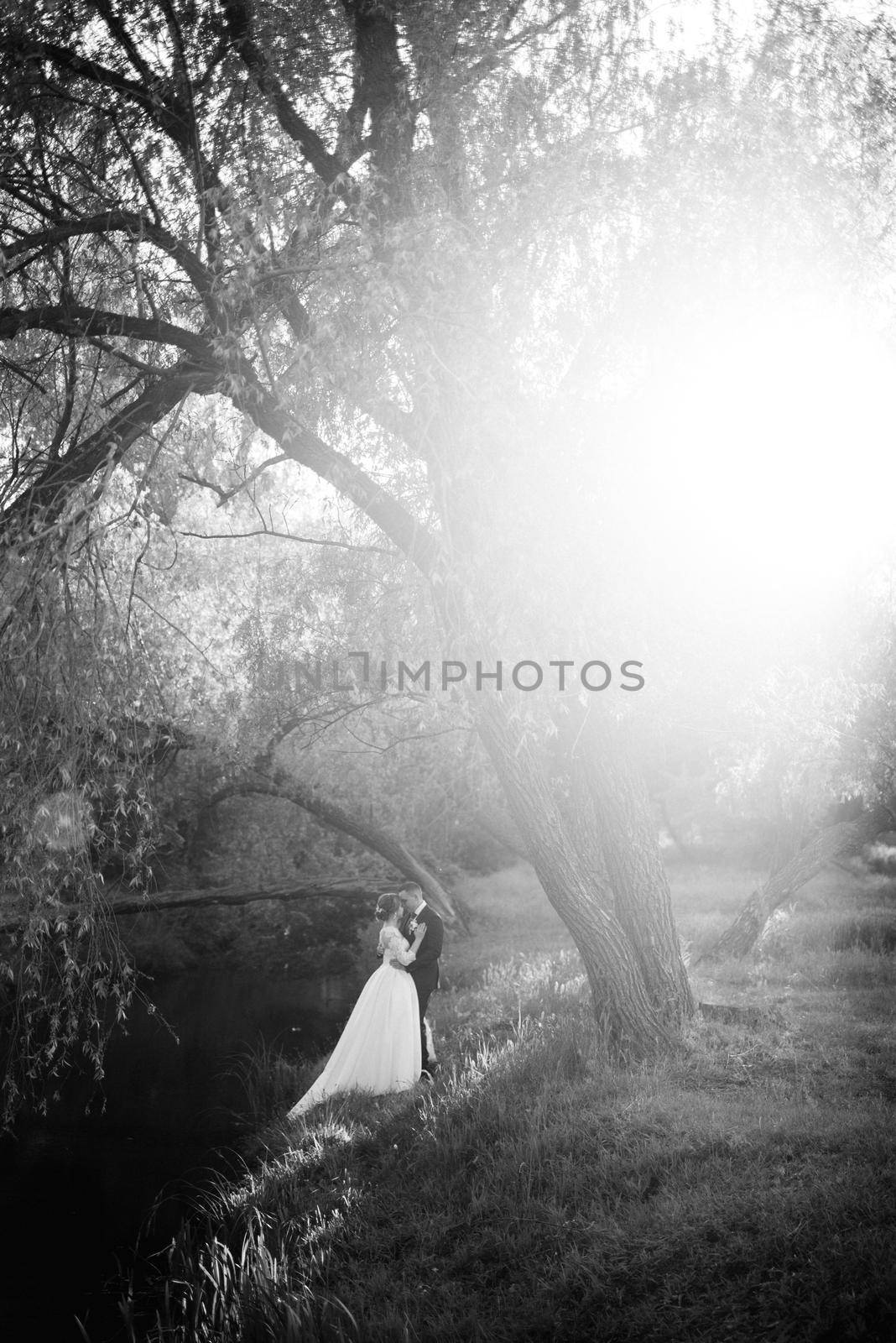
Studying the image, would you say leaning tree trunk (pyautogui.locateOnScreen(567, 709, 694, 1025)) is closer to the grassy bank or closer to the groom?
the grassy bank

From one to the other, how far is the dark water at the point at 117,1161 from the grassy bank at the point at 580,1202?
63 cm

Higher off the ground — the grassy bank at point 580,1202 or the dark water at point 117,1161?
the grassy bank at point 580,1202

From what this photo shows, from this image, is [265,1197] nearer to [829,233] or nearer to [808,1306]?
[808,1306]

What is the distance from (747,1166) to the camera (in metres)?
5.30

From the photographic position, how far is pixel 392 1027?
9.23 meters

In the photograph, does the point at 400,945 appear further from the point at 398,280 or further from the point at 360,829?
the point at 360,829

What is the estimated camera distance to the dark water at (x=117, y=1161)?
6457 millimetres

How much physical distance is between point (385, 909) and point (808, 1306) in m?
6.78

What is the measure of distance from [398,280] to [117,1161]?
8225mm

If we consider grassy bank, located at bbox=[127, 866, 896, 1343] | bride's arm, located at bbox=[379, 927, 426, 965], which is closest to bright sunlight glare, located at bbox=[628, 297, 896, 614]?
grassy bank, located at bbox=[127, 866, 896, 1343]

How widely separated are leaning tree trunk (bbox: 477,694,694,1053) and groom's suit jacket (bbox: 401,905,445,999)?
2054mm

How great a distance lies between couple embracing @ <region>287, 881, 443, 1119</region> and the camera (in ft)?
29.7

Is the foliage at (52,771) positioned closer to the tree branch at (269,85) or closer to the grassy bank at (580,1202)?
the grassy bank at (580,1202)

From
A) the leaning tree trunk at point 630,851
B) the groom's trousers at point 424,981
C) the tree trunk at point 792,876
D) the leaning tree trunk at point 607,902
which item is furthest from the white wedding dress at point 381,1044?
the tree trunk at point 792,876
